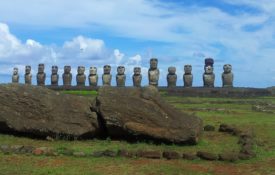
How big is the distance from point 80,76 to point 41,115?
3635cm

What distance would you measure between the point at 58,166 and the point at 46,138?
4054 millimetres

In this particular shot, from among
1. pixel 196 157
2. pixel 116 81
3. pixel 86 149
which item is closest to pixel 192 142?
pixel 196 157

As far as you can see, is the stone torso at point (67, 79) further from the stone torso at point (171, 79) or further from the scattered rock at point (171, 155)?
the scattered rock at point (171, 155)

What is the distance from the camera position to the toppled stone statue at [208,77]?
45844 millimetres

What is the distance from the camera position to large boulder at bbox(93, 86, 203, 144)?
14.8 m

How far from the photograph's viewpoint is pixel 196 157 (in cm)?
1249

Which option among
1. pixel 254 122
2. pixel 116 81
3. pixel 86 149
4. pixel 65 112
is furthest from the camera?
pixel 116 81

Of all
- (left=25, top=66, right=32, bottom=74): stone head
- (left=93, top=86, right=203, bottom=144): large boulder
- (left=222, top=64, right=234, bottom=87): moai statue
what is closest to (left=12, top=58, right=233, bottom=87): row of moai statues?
(left=222, top=64, right=234, bottom=87): moai statue

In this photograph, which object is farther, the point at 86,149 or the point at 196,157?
the point at 86,149

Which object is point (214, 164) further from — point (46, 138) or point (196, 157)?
point (46, 138)

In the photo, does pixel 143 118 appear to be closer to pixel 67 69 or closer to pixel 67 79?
pixel 67 79

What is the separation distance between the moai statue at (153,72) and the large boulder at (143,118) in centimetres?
3216

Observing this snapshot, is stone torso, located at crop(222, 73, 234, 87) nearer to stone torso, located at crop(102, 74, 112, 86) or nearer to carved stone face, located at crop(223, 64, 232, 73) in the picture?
carved stone face, located at crop(223, 64, 232, 73)

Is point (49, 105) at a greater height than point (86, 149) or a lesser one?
greater
